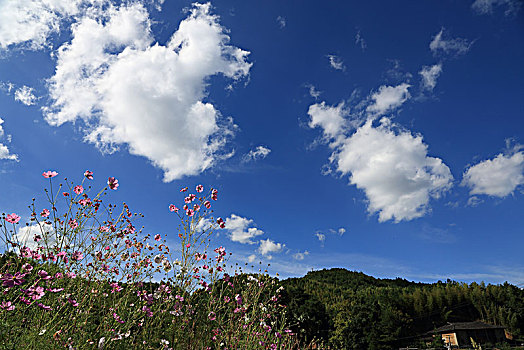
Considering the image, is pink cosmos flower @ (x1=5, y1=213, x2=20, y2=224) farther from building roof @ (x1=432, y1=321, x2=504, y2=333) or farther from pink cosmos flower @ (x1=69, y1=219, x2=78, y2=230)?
building roof @ (x1=432, y1=321, x2=504, y2=333)

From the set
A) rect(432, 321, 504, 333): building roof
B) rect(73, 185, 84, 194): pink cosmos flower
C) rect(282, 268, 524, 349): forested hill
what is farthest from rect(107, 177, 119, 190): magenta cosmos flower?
rect(432, 321, 504, 333): building roof

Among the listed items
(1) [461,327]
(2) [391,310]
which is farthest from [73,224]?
(1) [461,327]

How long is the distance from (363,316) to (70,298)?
2685 centimetres

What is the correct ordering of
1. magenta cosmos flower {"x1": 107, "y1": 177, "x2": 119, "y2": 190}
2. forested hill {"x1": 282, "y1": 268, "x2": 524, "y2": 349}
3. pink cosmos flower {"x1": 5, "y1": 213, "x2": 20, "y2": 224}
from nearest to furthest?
pink cosmos flower {"x1": 5, "y1": 213, "x2": 20, "y2": 224} < magenta cosmos flower {"x1": 107, "y1": 177, "x2": 119, "y2": 190} < forested hill {"x1": 282, "y1": 268, "x2": 524, "y2": 349}

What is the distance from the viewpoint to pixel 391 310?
2750cm

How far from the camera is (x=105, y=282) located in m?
3.84

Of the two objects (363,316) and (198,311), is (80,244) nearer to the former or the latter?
(198,311)

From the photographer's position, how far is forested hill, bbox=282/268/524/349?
2325cm

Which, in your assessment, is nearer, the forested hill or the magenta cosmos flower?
the magenta cosmos flower

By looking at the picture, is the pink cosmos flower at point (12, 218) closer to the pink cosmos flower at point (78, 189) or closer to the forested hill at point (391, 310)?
the pink cosmos flower at point (78, 189)

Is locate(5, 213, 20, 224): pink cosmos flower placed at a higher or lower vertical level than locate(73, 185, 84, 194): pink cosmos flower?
lower

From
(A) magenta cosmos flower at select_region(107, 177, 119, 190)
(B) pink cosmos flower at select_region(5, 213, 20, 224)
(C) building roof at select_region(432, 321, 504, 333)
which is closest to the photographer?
(B) pink cosmos flower at select_region(5, 213, 20, 224)

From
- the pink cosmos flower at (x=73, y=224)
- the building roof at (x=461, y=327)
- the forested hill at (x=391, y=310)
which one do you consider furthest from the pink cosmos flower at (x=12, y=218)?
the building roof at (x=461, y=327)

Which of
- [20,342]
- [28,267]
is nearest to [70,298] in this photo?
[28,267]
